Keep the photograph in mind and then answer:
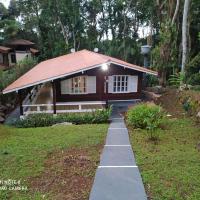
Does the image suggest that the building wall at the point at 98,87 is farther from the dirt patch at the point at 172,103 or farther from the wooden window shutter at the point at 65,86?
the dirt patch at the point at 172,103

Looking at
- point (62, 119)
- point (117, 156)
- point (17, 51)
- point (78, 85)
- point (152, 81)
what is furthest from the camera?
point (17, 51)

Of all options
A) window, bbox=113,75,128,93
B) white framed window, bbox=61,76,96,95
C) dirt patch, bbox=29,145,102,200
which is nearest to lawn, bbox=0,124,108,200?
dirt patch, bbox=29,145,102,200

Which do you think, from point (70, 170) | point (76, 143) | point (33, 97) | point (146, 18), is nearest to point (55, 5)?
point (146, 18)

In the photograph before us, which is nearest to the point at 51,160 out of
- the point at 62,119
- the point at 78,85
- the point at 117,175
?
the point at 117,175

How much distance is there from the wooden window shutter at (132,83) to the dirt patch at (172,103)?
1.95 m

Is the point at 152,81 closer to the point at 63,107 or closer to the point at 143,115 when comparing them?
the point at 63,107

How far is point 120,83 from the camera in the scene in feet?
59.1

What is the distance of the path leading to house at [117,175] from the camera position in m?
6.18

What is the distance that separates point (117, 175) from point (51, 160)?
2231 millimetres

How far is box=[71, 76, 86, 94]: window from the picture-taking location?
17344 mm

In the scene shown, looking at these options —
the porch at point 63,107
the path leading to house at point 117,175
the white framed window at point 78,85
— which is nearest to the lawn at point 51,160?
the path leading to house at point 117,175

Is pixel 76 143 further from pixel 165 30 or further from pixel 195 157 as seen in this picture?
pixel 165 30

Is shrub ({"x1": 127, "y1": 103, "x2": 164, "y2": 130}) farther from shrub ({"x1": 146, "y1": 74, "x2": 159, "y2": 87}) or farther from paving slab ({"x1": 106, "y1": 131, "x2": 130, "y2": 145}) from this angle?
shrub ({"x1": 146, "y1": 74, "x2": 159, "y2": 87})

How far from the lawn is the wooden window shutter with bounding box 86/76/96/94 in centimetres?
591
